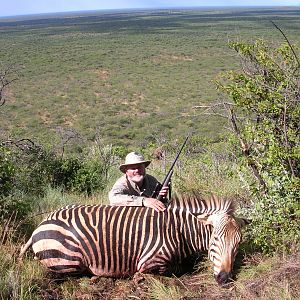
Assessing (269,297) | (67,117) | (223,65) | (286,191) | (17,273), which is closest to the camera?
(269,297)

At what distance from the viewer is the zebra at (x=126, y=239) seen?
4.33m

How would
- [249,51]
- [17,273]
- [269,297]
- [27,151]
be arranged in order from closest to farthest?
[269,297] → [17,273] → [249,51] → [27,151]

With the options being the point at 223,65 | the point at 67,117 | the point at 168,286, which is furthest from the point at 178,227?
the point at 223,65

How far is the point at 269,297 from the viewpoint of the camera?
3.41m

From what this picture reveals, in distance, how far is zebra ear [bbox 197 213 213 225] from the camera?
4.33 metres

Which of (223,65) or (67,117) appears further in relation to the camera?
(223,65)

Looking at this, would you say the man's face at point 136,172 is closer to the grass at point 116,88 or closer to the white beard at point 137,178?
the white beard at point 137,178

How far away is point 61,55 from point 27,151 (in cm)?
4395

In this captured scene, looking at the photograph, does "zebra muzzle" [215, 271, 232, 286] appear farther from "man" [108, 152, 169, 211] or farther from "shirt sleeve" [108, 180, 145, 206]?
"man" [108, 152, 169, 211]

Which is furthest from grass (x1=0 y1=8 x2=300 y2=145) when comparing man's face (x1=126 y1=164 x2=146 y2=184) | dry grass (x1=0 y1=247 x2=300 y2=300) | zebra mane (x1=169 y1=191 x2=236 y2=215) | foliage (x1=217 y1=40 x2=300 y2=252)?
dry grass (x1=0 y1=247 x2=300 y2=300)

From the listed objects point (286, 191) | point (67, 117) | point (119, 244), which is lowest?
point (67, 117)

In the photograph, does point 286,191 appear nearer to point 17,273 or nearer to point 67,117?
point 17,273

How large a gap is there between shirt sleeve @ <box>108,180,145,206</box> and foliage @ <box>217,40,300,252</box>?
1.10 metres

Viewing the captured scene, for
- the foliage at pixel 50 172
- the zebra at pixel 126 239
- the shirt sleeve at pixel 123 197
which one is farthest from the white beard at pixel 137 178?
the foliage at pixel 50 172
